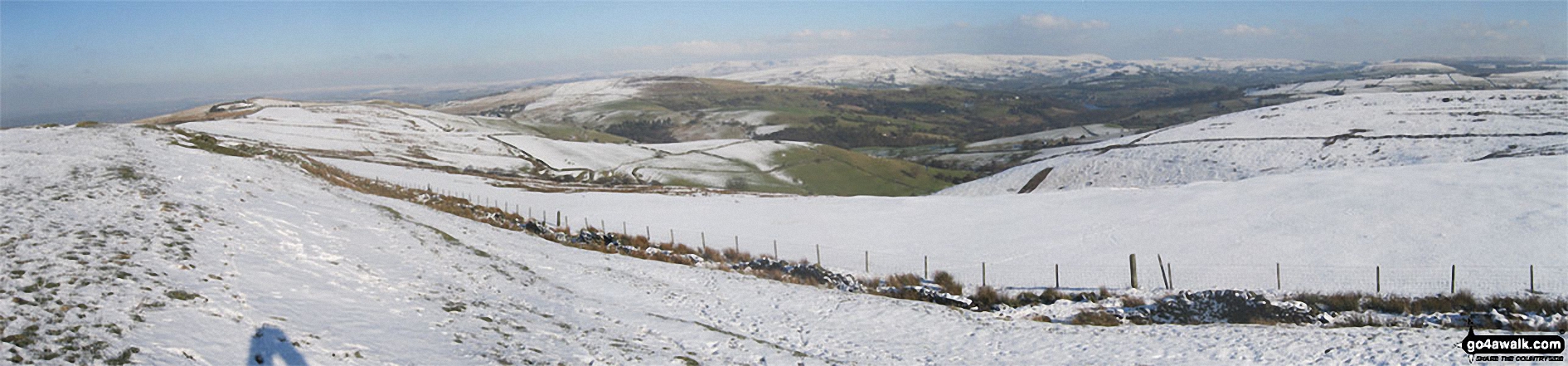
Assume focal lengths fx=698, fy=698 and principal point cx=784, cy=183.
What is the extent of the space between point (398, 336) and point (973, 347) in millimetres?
10827

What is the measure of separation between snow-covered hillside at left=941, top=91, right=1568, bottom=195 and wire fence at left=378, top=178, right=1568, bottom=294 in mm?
40329

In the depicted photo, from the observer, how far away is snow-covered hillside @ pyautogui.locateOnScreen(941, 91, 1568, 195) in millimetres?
61531

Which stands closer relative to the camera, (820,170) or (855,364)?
(855,364)

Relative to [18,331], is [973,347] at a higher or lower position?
lower

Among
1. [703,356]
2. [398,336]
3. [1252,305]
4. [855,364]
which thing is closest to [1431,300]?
[1252,305]

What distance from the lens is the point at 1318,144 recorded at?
70562 millimetres

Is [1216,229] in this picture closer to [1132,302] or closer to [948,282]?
[1132,302]

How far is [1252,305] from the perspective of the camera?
1741 cm

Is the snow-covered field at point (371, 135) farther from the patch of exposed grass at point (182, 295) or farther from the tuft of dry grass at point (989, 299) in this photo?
the patch of exposed grass at point (182, 295)

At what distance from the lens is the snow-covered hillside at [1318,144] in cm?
6153

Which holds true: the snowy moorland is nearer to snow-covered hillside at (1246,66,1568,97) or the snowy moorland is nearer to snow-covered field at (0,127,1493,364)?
snow-covered field at (0,127,1493,364)

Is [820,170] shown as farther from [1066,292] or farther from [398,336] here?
[398,336]

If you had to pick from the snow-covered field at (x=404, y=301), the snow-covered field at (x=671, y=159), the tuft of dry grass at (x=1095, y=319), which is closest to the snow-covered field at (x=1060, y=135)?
the snow-covered field at (x=671, y=159)

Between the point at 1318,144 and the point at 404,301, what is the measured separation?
276 feet
